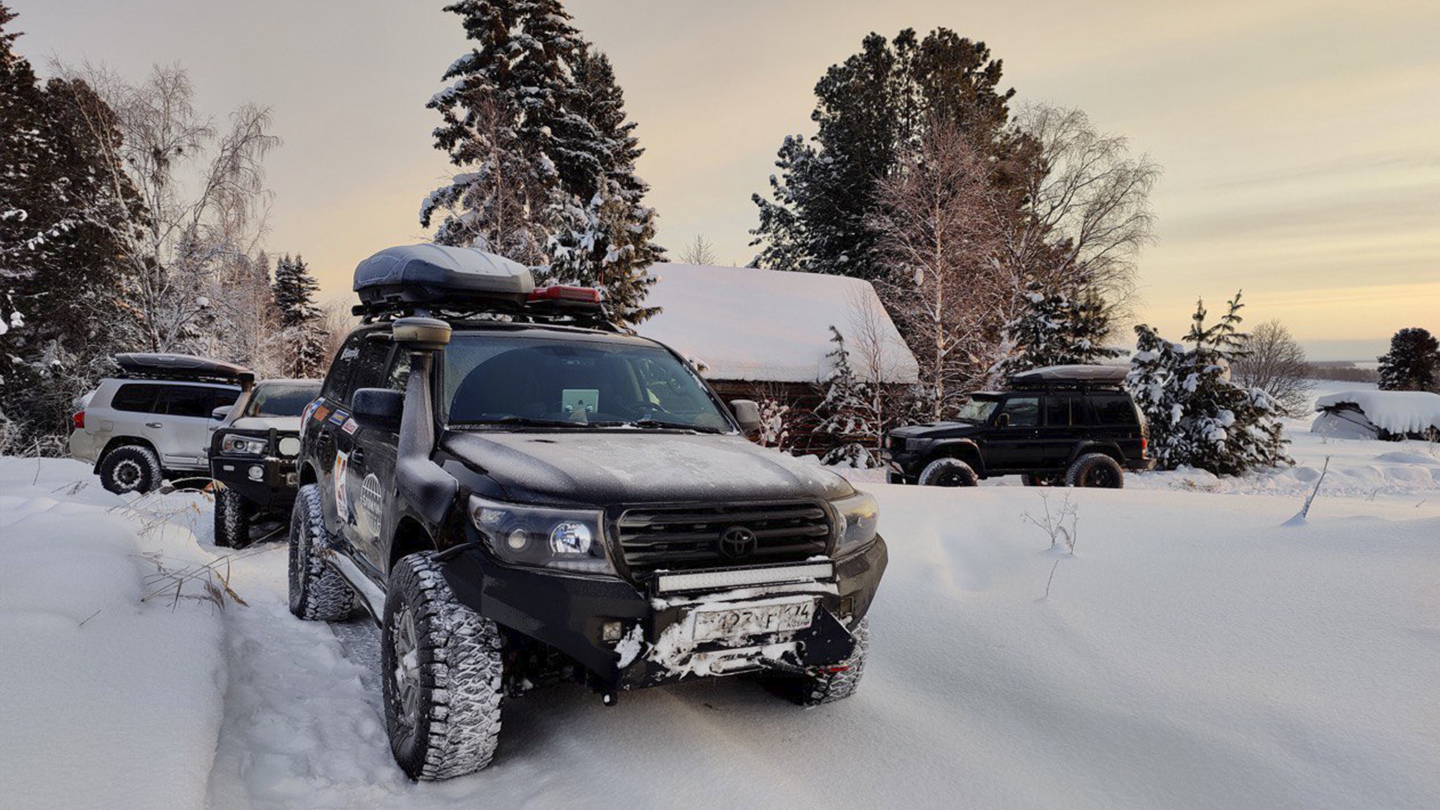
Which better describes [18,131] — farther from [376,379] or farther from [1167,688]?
[1167,688]

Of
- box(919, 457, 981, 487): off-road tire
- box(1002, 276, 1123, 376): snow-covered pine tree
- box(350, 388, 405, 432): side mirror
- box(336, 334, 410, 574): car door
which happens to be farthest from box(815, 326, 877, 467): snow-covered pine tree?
box(350, 388, 405, 432): side mirror

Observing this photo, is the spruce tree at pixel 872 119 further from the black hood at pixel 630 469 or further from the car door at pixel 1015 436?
the black hood at pixel 630 469

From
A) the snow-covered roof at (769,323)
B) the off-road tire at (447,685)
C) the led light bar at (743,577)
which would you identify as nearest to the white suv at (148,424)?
the off-road tire at (447,685)

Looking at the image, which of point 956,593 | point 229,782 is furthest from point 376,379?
point 956,593

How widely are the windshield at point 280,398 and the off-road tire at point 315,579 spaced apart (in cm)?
453

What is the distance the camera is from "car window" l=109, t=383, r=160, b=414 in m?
10.5

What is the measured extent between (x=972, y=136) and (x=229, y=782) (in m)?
27.7

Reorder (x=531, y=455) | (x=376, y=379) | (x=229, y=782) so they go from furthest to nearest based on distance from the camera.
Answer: (x=376, y=379) < (x=531, y=455) < (x=229, y=782)

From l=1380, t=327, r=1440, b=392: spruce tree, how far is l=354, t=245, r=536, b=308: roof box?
2233 inches

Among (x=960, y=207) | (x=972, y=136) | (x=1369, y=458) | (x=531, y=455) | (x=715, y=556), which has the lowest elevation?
(x=1369, y=458)

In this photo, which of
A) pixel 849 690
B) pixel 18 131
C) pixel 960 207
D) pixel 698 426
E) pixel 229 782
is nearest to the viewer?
pixel 229 782

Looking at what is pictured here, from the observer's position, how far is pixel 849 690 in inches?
133

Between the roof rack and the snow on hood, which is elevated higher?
the roof rack

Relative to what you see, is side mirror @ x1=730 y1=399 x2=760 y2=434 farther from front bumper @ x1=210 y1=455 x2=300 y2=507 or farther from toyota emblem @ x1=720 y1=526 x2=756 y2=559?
front bumper @ x1=210 y1=455 x2=300 y2=507
